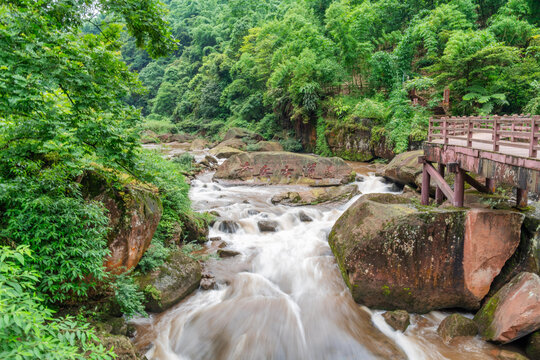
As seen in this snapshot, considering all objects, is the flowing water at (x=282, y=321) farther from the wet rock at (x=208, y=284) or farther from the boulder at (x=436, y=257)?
the boulder at (x=436, y=257)

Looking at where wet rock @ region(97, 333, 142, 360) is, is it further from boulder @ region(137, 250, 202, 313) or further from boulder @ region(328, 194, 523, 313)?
boulder @ region(328, 194, 523, 313)

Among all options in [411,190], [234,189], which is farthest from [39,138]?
[411,190]

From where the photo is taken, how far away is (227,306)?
7027 mm

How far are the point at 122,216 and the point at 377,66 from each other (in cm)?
2189

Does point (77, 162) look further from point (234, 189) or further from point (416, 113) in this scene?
point (416, 113)

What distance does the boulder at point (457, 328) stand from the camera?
5996 millimetres

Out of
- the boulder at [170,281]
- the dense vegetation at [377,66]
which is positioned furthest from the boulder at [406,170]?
the boulder at [170,281]

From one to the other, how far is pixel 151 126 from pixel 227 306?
34.7 meters

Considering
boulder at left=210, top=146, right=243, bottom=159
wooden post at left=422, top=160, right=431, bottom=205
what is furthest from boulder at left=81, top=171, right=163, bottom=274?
boulder at left=210, top=146, right=243, bottom=159

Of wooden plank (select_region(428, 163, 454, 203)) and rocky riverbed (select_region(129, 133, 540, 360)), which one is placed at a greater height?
wooden plank (select_region(428, 163, 454, 203))

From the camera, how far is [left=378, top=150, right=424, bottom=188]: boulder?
524 inches

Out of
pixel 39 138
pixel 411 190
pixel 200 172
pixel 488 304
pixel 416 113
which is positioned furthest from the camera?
pixel 200 172

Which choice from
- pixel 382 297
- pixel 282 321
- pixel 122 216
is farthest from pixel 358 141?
pixel 122 216

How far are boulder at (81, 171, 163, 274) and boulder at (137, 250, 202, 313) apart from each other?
1.84ft
